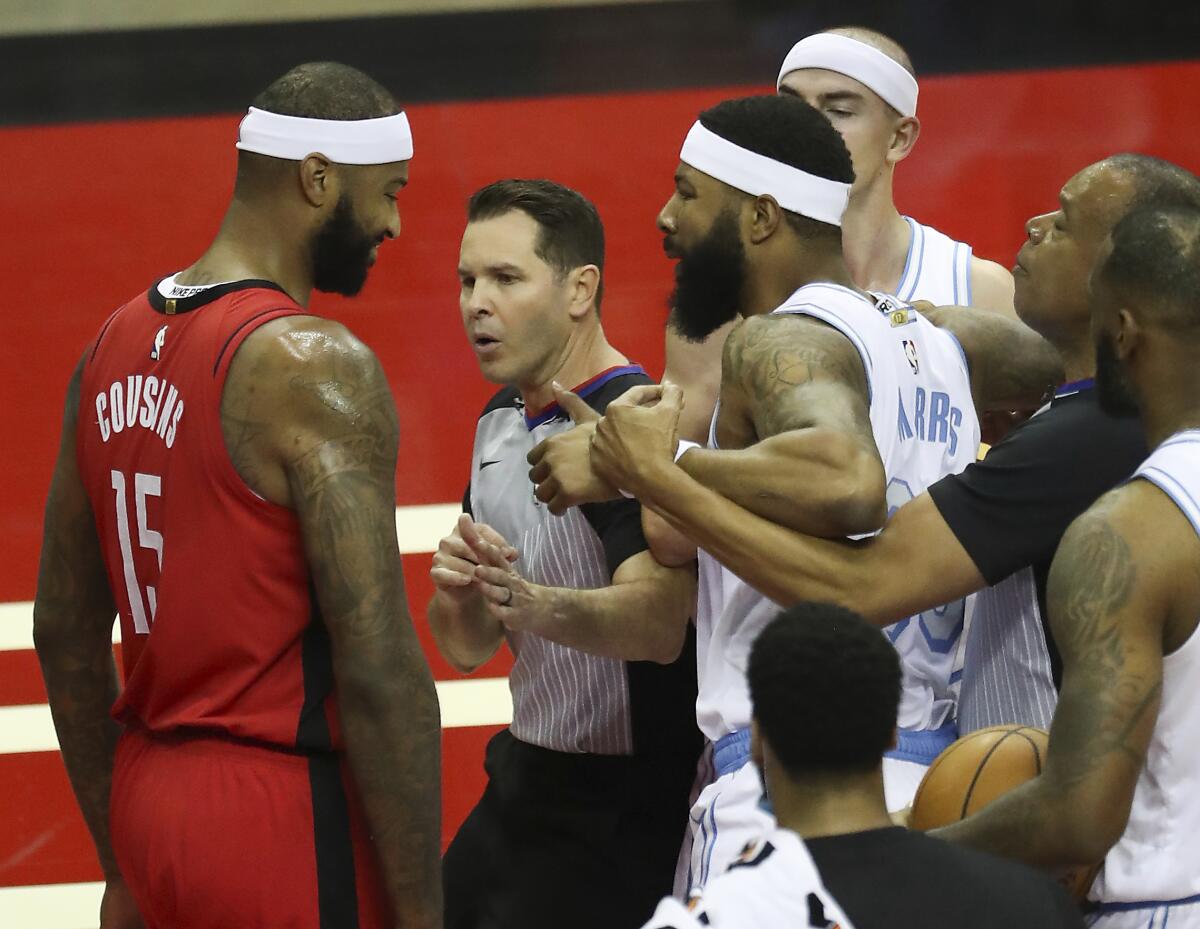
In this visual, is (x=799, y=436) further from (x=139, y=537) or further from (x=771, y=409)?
(x=139, y=537)

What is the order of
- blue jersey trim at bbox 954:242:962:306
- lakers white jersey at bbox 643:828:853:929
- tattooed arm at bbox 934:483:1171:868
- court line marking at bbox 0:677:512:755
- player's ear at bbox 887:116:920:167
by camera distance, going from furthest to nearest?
court line marking at bbox 0:677:512:755 < player's ear at bbox 887:116:920:167 < blue jersey trim at bbox 954:242:962:306 < tattooed arm at bbox 934:483:1171:868 < lakers white jersey at bbox 643:828:853:929

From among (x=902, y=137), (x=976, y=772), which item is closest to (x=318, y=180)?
(x=976, y=772)

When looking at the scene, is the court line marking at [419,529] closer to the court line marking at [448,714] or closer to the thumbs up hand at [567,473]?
the court line marking at [448,714]

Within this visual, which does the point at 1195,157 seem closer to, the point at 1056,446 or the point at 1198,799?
the point at 1056,446

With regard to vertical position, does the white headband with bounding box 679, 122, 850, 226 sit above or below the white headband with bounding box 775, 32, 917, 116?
below

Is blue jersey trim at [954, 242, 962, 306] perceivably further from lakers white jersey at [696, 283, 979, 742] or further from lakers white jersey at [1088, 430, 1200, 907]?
lakers white jersey at [1088, 430, 1200, 907]

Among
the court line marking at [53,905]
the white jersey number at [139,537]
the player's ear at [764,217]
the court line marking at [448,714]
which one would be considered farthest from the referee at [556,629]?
the court line marking at [53,905]

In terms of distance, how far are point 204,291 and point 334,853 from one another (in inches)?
32.6

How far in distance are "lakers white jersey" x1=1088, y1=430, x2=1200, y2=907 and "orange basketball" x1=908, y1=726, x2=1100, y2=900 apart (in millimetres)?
171

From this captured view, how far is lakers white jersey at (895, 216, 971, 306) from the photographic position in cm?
383

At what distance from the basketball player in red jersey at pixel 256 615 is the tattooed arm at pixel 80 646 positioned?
12 cm

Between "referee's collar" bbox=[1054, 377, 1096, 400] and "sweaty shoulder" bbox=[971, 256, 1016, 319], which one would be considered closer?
"referee's collar" bbox=[1054, 377, 1096, 400]

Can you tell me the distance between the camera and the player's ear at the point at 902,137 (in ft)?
13.1

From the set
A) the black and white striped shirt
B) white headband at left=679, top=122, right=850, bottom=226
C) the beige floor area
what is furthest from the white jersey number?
the beige floor area
